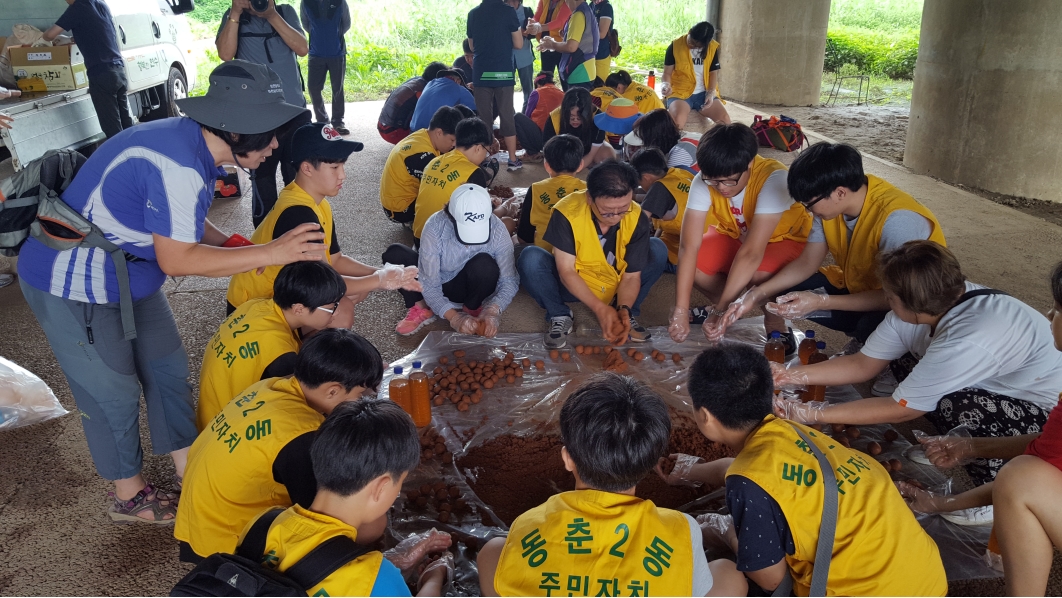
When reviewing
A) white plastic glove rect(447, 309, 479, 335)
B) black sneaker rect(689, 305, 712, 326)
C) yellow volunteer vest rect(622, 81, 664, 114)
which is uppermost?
yellow volunteer vest rect(622, 81, 664, 114)

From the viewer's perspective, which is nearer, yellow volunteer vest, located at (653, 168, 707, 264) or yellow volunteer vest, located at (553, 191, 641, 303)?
yellow volunteer vest, located at (553, 191, 641, 303)

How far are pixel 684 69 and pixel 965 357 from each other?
537 centimetres

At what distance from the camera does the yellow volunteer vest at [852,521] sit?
4.95 ft

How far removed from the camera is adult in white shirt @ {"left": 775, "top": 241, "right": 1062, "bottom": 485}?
6.82ft

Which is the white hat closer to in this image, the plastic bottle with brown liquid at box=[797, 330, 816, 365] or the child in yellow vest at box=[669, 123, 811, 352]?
the child in yellow vest at box=[669, 123, 811, 352]

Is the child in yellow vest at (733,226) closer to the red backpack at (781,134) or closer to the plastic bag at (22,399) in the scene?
Result: the plastic bag at (22,399)

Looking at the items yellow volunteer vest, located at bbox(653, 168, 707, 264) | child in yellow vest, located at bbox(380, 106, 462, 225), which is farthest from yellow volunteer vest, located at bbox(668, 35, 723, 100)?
child in yellow vest, located at bbox(380, 106, 462, 225)

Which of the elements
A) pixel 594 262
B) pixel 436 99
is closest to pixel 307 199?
pixel 594 262

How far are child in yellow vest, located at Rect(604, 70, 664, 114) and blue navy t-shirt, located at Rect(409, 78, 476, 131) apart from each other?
142 cm

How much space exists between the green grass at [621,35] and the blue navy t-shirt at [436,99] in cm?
471

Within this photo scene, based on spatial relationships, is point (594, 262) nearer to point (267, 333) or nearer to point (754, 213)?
point (754, 213)

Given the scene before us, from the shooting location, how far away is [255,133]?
6.39 ft

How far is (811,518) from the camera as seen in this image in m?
1.52

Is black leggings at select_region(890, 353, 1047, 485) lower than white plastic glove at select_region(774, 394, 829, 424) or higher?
higher
